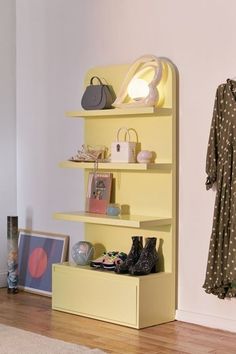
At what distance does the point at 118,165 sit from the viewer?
4.21m

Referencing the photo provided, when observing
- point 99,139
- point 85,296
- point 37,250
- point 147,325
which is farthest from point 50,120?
point 147,325

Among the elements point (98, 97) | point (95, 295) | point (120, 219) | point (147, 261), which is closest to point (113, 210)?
point (120, 219)

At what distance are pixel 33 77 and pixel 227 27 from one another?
1.74 m

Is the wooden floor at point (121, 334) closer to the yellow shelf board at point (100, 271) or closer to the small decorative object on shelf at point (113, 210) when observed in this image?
the yellow shelf board at point (100, 271)

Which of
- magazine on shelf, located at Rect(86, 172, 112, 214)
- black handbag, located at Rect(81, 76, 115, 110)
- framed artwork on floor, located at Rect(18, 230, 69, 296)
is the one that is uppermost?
black handbag, located at Rect(81, 76, 115, 110)

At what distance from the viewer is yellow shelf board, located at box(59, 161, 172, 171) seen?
408 cm

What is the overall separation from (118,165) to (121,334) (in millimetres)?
992

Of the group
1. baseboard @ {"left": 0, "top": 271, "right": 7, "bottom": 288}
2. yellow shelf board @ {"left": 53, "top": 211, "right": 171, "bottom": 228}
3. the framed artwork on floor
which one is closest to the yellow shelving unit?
yellow shelf board @ {"left": 53, "top": 211, "right": 171, "bottom": 228}

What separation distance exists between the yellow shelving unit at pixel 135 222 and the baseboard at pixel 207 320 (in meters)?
0.07

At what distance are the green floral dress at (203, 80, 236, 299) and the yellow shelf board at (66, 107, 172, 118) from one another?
0.34 metres

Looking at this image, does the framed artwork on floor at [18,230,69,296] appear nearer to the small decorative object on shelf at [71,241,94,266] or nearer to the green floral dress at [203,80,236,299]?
the small decorative object on shelf at [71,241,94,266]

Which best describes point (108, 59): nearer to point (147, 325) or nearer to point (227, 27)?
point (227, 27)

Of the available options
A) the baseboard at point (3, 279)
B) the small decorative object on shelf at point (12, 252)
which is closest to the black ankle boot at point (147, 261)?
the small decorative object on shelf at point (12, 252)

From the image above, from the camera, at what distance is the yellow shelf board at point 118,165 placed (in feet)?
13.4
